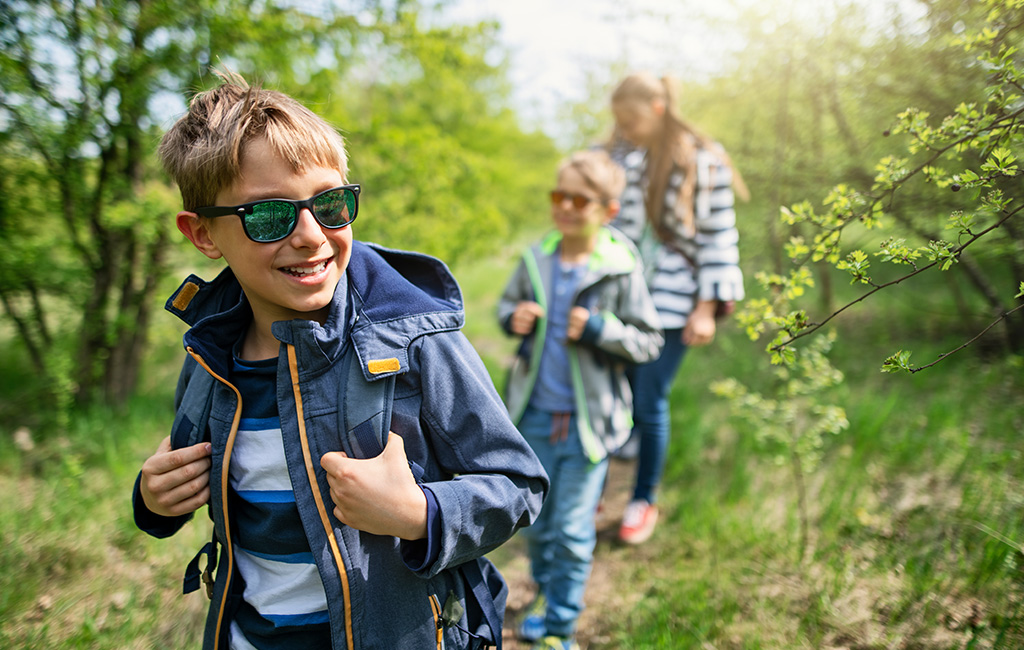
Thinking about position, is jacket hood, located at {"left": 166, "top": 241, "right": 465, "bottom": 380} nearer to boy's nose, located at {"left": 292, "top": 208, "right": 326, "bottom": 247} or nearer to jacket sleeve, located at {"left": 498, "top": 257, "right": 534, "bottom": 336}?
boy's nose, located at {"left": 292, "top": 208, "right": 326, "bottom": 247}

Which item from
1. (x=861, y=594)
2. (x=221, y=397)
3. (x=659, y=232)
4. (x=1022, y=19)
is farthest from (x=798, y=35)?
(x=221, y=397)

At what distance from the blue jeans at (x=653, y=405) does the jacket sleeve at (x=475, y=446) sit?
1.88 m

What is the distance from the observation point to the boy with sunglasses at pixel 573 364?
2.32m

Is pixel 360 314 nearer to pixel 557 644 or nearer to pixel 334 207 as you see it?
pixel 334 207

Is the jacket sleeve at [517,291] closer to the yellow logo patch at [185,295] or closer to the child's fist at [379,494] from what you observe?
the yellow logo patch at [185,295]

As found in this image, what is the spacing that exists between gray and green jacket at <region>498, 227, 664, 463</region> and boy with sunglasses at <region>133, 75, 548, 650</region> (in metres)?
1.09

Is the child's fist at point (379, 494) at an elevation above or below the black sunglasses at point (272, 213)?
below

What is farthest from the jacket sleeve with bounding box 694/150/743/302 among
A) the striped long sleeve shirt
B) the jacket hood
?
→ the jacket hood

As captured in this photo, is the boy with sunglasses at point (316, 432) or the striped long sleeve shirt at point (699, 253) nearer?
the boy with sunglasses at point (316, 432)

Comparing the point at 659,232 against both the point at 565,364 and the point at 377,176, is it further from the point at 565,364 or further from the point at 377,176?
the point at 377,176

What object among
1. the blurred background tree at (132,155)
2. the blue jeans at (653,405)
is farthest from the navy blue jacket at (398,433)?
the blurred background tree at (132,155)

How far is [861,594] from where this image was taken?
92.0 inches

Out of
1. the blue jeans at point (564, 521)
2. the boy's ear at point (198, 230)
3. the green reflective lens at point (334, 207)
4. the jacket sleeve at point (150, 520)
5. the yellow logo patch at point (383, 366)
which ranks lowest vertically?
the blue jeans at point (564, 521)

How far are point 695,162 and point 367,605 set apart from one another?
2.49 m
